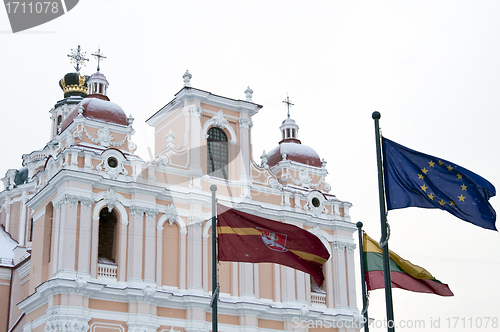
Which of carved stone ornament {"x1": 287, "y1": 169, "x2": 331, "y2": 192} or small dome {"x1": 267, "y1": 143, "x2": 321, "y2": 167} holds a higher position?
small dome {"x1": 267, "y1": 143, "x2": 321, "y2": 167}

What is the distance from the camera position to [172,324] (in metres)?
30.5

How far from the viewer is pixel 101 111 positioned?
33031 mm

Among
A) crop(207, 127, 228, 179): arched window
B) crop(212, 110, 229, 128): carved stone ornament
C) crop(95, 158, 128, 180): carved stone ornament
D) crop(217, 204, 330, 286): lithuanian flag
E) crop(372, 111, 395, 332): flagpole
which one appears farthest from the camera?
crop(212, 110, 229, 128): carved stone ornament

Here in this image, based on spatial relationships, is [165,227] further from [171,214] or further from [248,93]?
[248,93]

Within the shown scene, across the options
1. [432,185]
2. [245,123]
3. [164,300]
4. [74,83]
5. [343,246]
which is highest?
[74,83]

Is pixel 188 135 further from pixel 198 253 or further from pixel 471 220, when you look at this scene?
pixel 471 220

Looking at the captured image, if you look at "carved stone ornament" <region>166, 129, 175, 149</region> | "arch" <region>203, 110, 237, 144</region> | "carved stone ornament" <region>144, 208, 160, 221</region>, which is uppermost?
"arch" <region>203, 110, 237, 144</region>

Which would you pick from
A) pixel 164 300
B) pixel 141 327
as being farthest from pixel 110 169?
pixel 141 327

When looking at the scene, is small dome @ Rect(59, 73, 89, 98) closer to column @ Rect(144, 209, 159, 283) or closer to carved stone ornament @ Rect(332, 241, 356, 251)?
column @ Rect(144, 209, 159, 283)

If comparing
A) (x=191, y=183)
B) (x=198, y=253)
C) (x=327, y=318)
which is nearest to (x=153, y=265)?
(x=198, y=253)

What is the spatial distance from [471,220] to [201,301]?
1787cm

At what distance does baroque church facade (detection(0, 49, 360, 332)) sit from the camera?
29.7 meters

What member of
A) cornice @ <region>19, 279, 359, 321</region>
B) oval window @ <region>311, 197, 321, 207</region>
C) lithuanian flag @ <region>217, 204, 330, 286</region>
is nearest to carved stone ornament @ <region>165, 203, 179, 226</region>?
cornice @ <region>19, 279, 359, 321</region>

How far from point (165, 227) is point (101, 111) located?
577 centimetres
